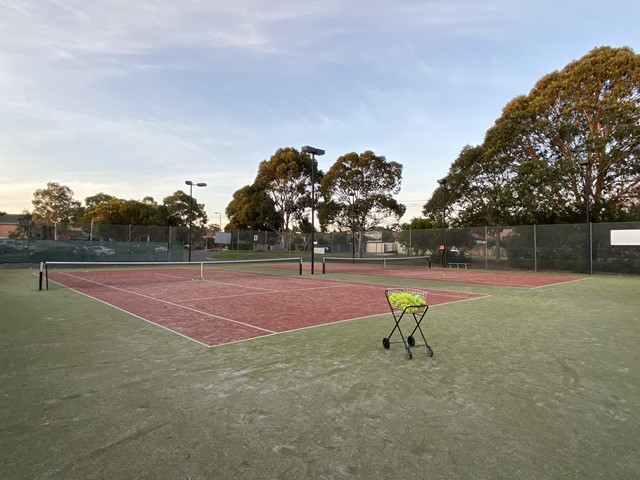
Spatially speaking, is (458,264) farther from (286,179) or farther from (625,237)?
(286,179)

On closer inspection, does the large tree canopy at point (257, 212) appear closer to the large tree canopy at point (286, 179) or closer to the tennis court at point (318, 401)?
the large tree canopy at point (286, 179)

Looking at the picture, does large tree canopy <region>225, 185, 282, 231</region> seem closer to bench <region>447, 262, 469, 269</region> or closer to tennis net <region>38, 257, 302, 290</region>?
tennis net <region>38, 257, 302, 290</region>

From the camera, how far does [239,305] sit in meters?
9.33

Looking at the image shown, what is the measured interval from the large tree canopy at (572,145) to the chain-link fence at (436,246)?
2103mm

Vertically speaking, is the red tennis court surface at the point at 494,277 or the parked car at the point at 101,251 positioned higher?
the parked car at the point at 101,251

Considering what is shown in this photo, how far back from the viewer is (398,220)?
41.6 metres

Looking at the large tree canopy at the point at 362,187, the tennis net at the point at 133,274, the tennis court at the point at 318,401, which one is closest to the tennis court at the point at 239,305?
the tennis court at the point at 318,401

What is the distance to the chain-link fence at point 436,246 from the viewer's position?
760 inches

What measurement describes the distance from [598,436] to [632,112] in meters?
22.9

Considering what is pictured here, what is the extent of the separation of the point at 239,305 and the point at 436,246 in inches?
834

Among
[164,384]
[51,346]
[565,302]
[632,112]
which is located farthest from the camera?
[632,112]

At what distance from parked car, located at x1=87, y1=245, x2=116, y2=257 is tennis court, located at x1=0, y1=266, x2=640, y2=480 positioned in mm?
19486

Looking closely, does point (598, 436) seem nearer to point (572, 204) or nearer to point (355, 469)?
point (355, 469)

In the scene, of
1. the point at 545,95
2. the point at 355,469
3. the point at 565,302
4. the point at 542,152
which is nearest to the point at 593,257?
the point at 542,152
